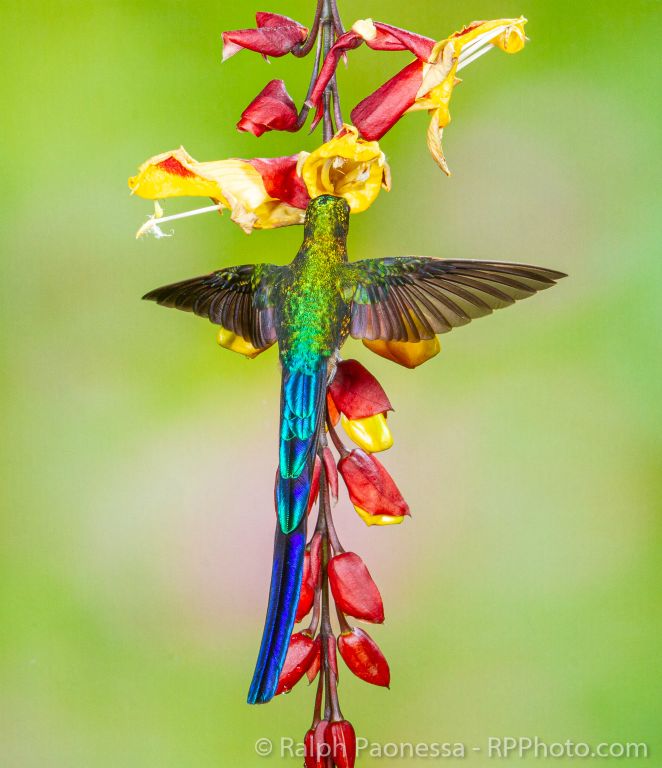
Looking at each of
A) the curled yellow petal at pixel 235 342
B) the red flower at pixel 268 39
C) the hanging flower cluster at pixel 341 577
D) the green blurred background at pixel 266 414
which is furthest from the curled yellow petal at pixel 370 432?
the green blurred background at pixel 266 414

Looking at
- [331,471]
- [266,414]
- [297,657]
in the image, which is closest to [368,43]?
[331,471]

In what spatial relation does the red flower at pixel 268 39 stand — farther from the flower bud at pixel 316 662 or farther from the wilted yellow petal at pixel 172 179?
the flower bud at pixel 316 662

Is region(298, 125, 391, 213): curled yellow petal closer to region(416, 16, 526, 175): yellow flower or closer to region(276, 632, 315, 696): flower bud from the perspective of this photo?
region(416, 16, 526, 175): yellow flower

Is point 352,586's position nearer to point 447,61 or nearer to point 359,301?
point 359,301

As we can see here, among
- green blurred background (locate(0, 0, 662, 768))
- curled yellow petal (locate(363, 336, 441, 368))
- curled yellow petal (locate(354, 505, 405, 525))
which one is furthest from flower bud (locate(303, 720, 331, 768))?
green blurred background (locate(0, 0, 662, 768))

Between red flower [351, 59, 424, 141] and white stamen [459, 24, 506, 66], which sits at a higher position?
white stamen [459, 24, 506, 66]

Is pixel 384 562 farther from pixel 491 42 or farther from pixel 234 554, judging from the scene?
pixel 491 42
